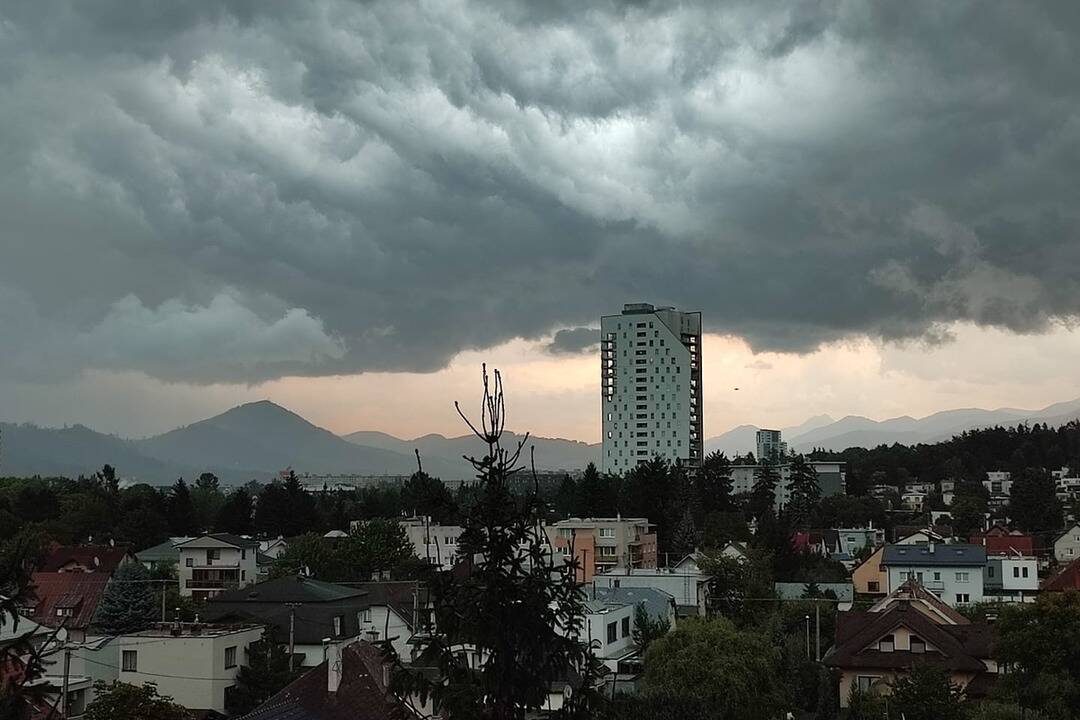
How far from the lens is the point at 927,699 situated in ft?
103

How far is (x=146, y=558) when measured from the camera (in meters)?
83.9

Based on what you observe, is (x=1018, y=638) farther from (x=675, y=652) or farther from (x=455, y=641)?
(x=455, y=641)

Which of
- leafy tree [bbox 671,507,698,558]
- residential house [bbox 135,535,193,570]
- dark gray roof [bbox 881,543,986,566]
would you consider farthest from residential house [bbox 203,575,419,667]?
leafy tree [bbox 671,507,698,558]

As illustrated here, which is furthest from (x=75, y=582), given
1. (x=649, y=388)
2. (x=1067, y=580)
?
(x=649, y=388)

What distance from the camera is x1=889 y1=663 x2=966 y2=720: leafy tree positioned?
31.0 metres

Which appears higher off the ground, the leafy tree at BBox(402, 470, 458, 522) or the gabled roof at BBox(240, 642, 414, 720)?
the leafy tree at BBox(402, 470, 458, 522)

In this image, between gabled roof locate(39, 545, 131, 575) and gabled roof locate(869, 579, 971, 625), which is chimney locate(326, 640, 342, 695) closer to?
gabled roof locate(869, 579, 971, 625)

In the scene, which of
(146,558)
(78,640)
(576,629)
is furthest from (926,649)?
(146,558)

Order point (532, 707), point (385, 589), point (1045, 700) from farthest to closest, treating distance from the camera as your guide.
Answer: point (385, 589)
point (1045, 700)
point (532, 707)

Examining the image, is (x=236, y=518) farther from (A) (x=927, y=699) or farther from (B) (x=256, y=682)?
(A) (x=927, y=699)

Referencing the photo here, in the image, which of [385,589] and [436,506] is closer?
[436,506]

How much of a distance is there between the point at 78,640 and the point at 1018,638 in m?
31.7

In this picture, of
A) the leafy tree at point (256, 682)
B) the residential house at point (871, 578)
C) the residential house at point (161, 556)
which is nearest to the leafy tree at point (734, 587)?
the residential house at point (871, 578)

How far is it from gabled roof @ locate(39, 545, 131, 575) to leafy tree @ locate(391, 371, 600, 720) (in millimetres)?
64377
